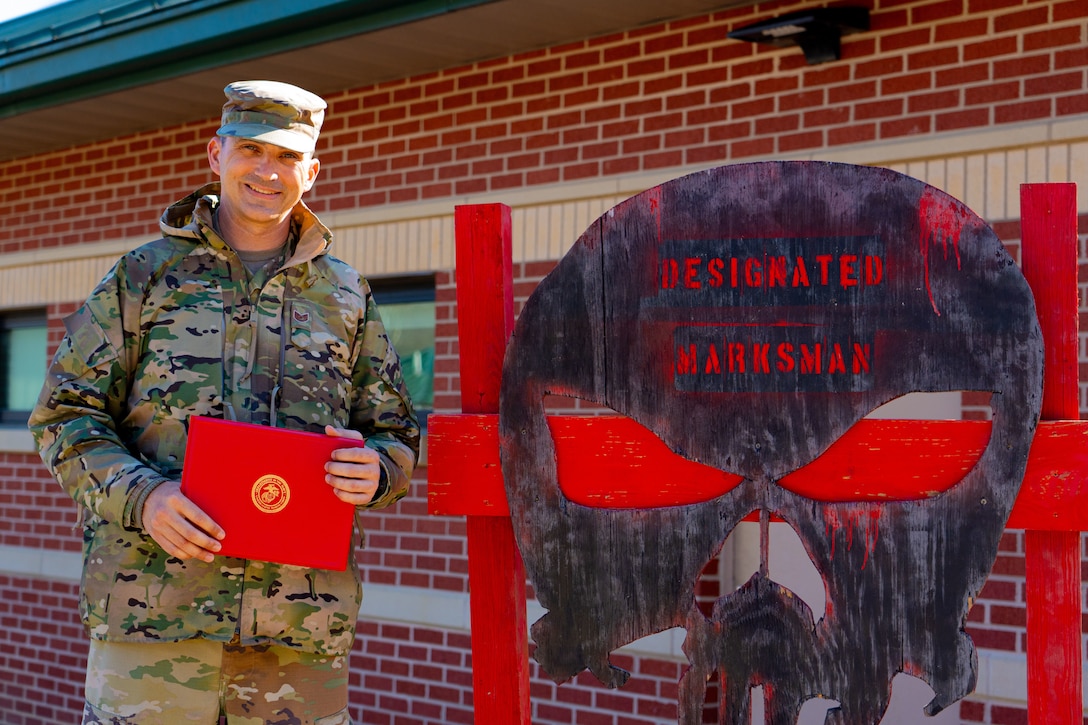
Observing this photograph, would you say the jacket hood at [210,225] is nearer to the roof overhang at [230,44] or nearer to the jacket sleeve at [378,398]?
the jacket sleeve at [378,398]

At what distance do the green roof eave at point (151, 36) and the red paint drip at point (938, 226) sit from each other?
268 cm

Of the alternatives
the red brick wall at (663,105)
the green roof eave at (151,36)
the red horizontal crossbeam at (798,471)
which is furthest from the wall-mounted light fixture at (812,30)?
the red horizontal crossbeam at (798,471)

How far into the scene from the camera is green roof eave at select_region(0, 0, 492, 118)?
4.65 m

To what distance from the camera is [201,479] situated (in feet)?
7.37

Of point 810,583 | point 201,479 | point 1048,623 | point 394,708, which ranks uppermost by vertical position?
point 201,479

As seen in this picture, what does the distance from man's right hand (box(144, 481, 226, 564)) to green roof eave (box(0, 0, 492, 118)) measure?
2.67m

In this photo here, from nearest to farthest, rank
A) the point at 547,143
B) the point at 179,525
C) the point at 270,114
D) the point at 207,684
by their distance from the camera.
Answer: the point at 179,525, the point at 207,684, the point at 270,114, the point at 547,143

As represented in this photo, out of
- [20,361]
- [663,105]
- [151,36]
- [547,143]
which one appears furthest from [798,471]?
[20,361]

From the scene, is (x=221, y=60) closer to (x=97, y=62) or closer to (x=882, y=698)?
(x=97, y=62)

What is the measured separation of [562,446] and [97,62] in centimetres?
412

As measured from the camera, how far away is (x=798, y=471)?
2102mm

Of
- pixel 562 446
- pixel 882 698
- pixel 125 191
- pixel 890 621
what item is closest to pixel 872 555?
pixel 890 621

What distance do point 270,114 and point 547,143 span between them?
2.62m

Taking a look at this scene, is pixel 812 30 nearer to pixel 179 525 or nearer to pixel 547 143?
pixel 547 143
